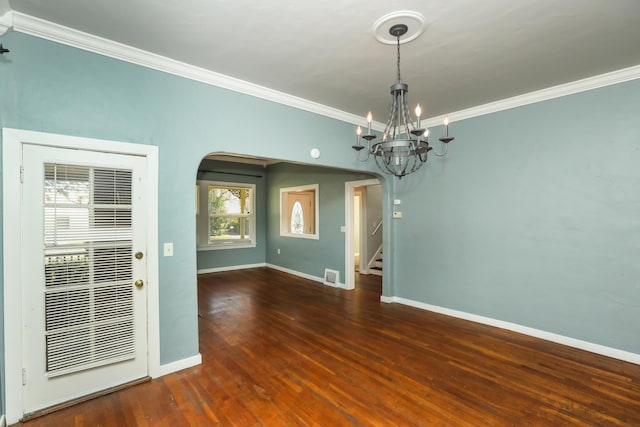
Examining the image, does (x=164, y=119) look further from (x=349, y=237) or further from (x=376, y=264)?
(x=376, y=264)

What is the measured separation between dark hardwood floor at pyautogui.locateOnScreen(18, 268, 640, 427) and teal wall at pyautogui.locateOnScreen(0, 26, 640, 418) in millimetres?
436

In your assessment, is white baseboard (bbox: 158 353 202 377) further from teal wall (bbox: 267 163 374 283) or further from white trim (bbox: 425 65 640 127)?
white trim (bbox: 425 65 640 127)

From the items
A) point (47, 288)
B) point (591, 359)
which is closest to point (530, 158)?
point (591, 359)

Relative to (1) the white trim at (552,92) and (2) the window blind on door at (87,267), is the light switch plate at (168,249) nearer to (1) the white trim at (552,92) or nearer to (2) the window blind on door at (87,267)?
(2) the window blind on door at (87,267)

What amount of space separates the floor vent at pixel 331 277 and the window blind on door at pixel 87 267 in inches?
151

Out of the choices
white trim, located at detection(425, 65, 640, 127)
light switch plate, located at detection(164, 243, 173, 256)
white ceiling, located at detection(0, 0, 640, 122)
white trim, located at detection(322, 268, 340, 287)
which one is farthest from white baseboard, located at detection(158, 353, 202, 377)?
white trim, located at detection(425, 65, 640, 127)

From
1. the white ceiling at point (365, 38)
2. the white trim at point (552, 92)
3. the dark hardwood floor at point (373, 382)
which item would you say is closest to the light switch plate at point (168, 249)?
the dark hardwood floor at point (373, 382)

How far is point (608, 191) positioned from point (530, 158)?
788mm

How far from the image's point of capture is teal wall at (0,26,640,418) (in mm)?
2311

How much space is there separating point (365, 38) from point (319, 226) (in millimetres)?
4391

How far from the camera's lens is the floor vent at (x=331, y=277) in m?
5.82

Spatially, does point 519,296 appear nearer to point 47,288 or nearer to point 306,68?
point 306,68

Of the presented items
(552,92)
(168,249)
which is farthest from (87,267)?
(552,92)

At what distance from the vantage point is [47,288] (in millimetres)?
2166
